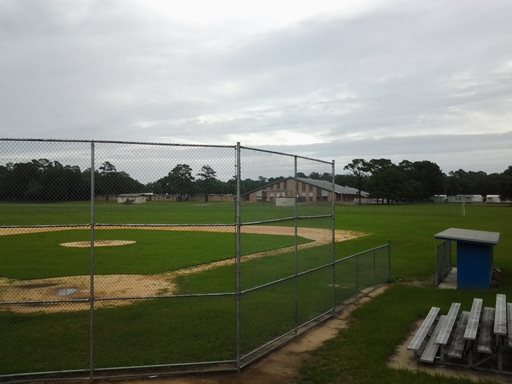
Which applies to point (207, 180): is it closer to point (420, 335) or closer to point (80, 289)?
point (420, 335)

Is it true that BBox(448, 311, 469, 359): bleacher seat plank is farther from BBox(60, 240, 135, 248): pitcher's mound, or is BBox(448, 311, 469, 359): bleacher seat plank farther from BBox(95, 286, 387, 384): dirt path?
BBox(60, 240, 135, 248): pitcher's mound

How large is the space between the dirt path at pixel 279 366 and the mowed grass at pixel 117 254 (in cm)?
313

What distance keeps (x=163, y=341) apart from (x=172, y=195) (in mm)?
2811

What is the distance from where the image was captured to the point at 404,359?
290 inches

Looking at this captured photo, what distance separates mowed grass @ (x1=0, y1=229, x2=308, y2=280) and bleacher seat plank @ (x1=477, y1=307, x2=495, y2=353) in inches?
189

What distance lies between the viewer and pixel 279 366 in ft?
22.8

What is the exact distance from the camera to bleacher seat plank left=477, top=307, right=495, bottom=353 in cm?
680

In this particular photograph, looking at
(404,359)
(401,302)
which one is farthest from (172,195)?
(401,302)

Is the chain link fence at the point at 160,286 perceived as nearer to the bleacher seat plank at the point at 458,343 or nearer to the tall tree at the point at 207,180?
the tall tree at the point at 207,180

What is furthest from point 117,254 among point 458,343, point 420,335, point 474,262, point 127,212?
point 458,343

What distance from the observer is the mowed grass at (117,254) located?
16.4 m

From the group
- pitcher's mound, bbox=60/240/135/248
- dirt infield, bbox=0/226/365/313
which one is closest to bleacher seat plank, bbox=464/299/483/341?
dirt infield, bbox=0/226/365/313

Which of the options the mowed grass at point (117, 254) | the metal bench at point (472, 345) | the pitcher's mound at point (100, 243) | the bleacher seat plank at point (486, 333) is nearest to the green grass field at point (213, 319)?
the metal bench at point (472, 345)

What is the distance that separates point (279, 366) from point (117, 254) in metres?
15.8
